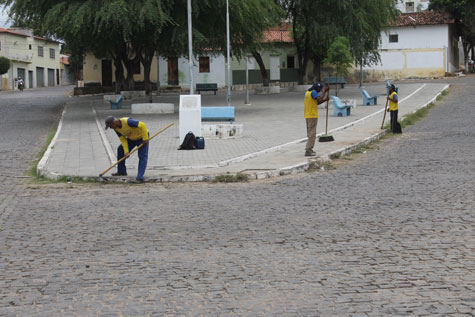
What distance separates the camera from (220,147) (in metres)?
Answer: 15.6

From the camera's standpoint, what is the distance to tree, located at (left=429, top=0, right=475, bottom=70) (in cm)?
5241

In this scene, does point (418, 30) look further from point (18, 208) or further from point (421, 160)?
point (18, 208)

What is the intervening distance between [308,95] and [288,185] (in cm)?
364

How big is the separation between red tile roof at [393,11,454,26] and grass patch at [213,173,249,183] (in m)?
43.2

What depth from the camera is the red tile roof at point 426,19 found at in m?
51.9

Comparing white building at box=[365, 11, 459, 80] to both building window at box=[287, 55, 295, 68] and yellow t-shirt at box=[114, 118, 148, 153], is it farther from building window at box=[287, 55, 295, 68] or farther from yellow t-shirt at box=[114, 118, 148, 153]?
yellow t-shirt at box=[114, 118, 148, 153]

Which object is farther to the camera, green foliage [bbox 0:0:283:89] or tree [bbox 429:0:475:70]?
tree [bbox 429:0:475:70]

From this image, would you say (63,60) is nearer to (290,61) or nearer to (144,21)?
(290,61)

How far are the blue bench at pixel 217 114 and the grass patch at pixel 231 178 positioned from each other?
8.62 m

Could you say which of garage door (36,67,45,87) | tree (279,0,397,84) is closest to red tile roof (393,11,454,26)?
tree (279,0,397,84)

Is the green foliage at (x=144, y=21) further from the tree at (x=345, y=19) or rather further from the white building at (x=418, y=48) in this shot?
the white building at (x=418, y=48)

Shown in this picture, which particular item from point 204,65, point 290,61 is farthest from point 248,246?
point 290,61

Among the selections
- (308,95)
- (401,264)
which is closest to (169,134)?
(308,95)

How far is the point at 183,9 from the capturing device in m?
26.5
